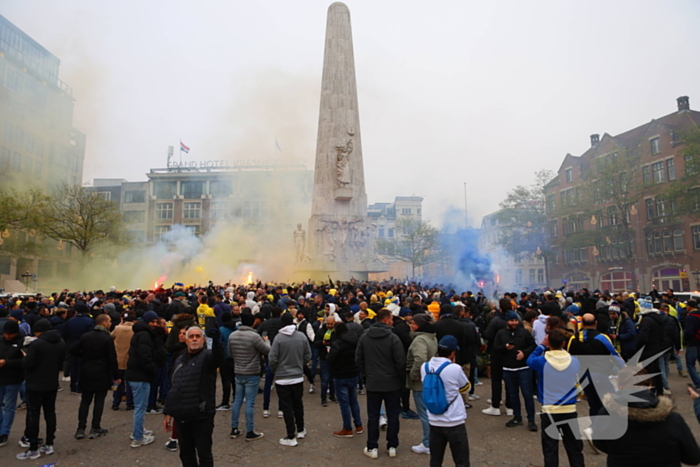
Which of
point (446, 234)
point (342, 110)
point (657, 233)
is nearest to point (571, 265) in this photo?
point (657, 233)

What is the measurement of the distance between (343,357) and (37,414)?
4.34 metres

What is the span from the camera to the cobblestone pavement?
241 inches

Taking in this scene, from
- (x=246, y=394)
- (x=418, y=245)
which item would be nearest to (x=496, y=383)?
(x=246, y=394)

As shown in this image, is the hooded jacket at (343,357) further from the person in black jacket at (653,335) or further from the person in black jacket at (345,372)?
the person in black jacket at (653,335)

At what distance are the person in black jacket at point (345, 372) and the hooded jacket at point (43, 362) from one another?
12.8ft

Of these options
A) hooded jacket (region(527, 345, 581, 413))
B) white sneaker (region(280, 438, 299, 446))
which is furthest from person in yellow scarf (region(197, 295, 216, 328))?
hooded jacket (region(527, 345, 581, 413))

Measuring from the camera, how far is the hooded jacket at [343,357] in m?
6.91

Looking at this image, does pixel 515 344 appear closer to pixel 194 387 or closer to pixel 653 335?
pixel 653 335

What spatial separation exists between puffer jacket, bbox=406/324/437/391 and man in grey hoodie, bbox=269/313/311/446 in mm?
1627

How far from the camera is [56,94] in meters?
44.2

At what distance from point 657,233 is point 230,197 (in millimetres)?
45368

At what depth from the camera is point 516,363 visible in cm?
708

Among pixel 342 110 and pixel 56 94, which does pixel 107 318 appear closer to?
pixel 342 110

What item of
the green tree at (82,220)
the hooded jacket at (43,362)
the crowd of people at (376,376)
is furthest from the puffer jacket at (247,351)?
the green tree at (82,220)
